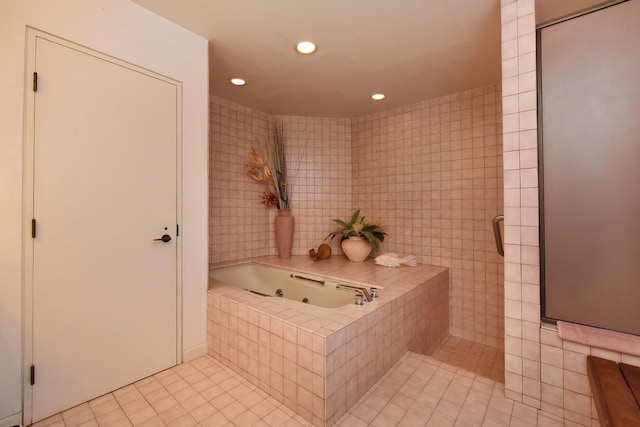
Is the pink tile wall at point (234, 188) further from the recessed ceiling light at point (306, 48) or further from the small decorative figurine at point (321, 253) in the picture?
the recessed ceiling light at point (306, 48)

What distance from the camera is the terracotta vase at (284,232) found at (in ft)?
10.2

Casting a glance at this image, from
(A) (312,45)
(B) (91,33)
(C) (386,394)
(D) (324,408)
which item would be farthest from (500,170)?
(B) (91,33)

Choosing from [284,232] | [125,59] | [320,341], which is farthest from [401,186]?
[125,59]

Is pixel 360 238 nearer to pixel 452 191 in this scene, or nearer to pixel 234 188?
pixel 452 191

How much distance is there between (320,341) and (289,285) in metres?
1.32

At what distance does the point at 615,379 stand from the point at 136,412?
210 centimetres

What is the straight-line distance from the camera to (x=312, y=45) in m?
1.91

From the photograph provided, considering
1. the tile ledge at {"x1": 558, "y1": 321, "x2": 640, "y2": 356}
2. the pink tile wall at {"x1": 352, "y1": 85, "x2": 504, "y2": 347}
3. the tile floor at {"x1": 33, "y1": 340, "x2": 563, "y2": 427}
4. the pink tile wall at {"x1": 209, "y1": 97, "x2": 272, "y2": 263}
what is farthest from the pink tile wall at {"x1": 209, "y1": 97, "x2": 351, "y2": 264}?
the tile ledge at {"x1": 558, "y1": 321, "x2": 640, "y2": 356}

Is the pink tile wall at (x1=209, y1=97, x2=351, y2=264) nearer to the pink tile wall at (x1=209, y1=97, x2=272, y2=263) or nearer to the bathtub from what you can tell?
the pink tile wall at (x1=209, y1=97, x2=272, y2=263)

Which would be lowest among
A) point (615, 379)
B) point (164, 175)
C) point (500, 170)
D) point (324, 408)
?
Answer: point (324, 408)

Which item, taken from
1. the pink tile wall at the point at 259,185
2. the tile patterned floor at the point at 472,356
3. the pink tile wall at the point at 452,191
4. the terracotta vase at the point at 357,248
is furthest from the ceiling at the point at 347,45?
the tile patterned floor at the point at 472,356

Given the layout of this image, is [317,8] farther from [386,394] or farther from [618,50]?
[386,394]

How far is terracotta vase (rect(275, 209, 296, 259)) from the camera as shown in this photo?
310 cm

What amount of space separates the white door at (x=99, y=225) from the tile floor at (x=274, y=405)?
0.46 feet
